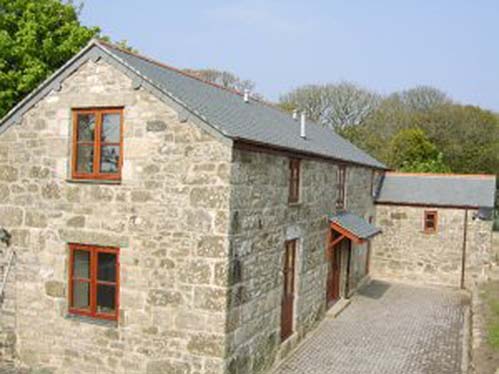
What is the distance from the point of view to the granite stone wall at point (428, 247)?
19.8 meters

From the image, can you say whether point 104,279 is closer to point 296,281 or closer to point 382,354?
point 296,281

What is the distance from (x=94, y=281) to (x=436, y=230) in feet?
50.2

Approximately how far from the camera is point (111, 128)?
9.69m

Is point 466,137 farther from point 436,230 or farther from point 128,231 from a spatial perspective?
point 128,231

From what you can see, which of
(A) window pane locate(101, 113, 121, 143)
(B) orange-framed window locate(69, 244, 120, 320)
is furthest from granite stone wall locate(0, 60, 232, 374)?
(A) window pane locate(101, 113, 121, 143)

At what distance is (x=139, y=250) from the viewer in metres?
9.35

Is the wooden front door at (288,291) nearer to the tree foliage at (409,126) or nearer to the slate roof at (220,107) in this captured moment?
the slate roof at (220,107)

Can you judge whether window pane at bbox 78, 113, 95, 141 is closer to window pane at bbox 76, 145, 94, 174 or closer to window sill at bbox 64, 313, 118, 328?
window pane at bbox 76, 145, 94, 174

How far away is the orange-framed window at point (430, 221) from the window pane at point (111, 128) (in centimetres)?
1512

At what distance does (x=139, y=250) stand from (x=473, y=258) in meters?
15.4

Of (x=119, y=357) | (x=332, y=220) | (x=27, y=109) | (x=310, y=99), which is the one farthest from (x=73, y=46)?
(x=310, y=99)

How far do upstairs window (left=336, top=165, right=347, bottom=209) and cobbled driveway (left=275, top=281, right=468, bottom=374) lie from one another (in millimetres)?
3436

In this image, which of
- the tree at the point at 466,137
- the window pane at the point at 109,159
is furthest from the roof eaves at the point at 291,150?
the tree at the point at 466,137

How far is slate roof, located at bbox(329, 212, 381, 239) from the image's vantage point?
14273 mm
